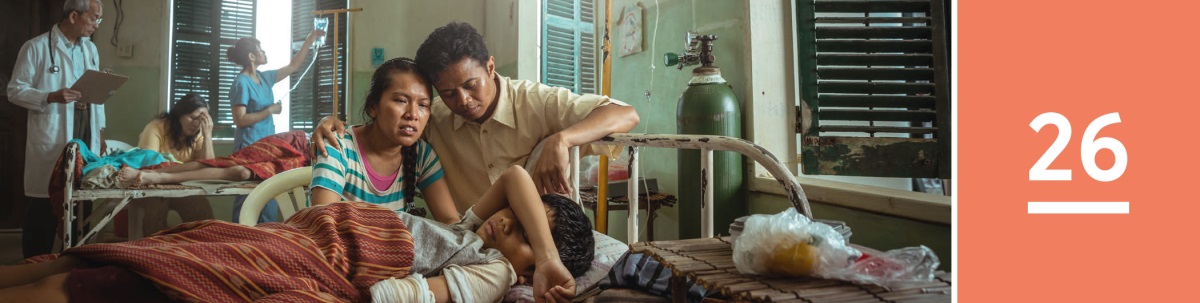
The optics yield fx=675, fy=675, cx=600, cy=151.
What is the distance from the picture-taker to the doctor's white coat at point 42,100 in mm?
3777

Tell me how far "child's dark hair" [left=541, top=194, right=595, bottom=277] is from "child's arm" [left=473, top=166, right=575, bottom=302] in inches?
1.5

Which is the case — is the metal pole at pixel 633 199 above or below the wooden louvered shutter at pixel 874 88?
below

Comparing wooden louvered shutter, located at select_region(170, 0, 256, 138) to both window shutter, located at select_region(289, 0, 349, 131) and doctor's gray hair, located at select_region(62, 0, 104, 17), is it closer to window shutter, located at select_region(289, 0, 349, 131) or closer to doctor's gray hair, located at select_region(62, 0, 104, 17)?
window shutter, located at select_region(289, 0, 349, 131)

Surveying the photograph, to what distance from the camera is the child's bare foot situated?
3.04 meters

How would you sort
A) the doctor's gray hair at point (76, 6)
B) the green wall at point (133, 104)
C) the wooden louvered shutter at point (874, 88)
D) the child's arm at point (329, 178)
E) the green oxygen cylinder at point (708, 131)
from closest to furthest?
the child's arm at point (329, 178)
the wooden louvered shutter at point (874, 88)
the green oxygen cylinder at point (708, 131)
the doctor's gray hair at point (76, 6)
the green wall at point (133, 104)

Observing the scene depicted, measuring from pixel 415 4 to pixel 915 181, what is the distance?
416cm

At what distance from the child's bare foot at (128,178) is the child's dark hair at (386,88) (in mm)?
1734

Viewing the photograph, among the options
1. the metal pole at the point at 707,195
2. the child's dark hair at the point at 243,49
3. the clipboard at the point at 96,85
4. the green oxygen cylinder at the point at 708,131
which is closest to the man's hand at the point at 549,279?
the metal pole at the point at 707,195

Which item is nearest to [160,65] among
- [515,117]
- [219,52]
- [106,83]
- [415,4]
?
[219,52]

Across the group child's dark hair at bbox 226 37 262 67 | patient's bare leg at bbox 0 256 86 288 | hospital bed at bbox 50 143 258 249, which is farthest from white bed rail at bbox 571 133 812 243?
child's dark hair at bbox 226 37 262 67

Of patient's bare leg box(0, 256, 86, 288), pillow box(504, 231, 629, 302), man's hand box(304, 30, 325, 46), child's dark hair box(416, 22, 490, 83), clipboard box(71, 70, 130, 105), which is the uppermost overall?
man's hand box(304, 30, 325, 46)

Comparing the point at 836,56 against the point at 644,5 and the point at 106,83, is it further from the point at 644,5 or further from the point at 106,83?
the point at 106,83
